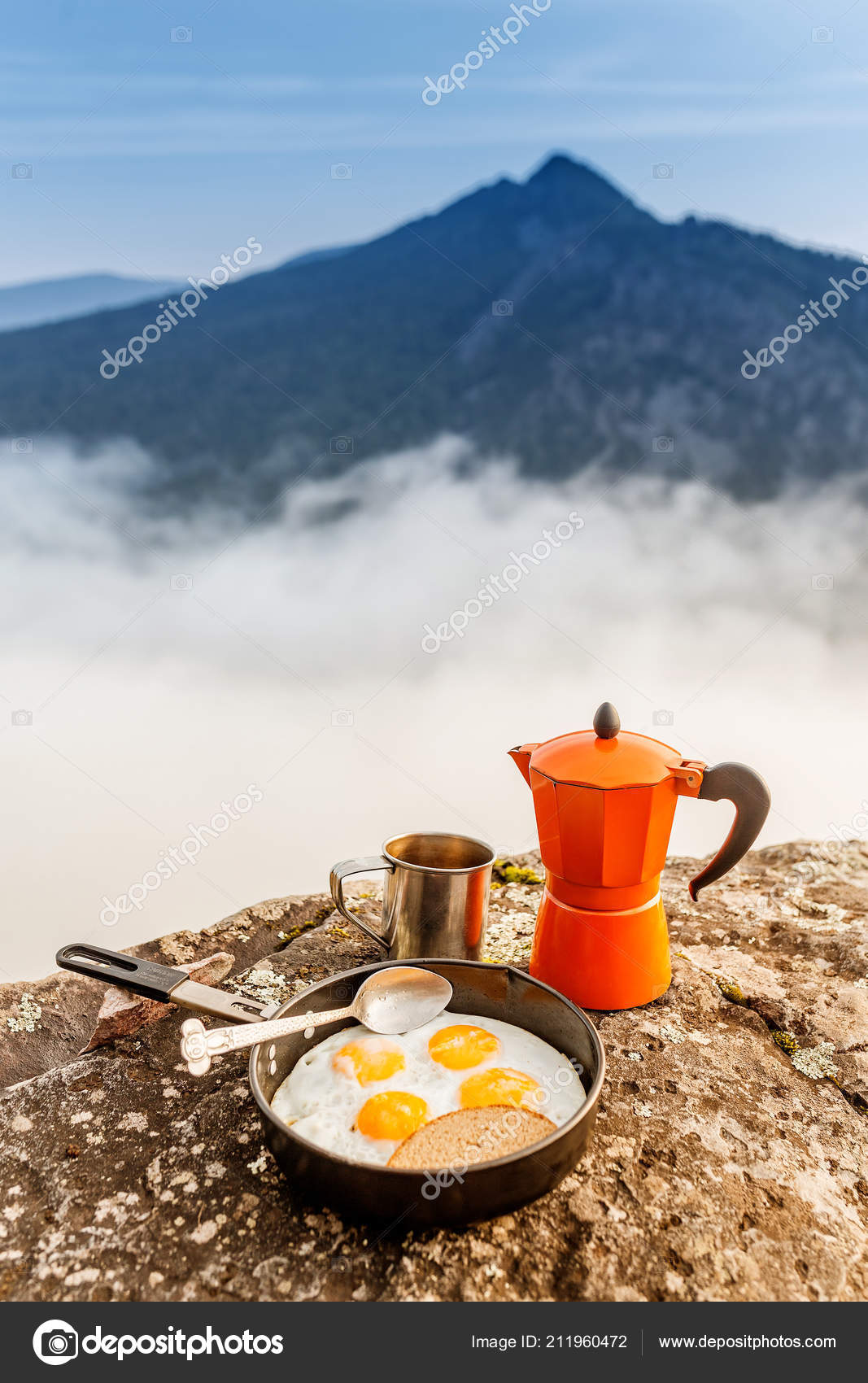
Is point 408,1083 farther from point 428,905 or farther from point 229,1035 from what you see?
point 428,905

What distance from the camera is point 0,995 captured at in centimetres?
153

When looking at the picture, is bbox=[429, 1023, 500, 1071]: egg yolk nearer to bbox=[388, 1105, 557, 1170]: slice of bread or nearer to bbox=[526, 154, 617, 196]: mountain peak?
bbox=[388, 1105, 557, 1170]: slice of bread

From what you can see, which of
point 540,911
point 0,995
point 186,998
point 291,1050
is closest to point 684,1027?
point 540,911

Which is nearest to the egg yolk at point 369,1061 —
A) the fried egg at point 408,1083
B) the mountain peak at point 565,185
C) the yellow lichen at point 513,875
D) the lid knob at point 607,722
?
the fried egg at point 408,1083

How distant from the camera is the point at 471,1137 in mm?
995

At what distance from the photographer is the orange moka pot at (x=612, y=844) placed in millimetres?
1319

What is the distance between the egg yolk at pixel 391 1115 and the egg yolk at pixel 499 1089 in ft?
0.20

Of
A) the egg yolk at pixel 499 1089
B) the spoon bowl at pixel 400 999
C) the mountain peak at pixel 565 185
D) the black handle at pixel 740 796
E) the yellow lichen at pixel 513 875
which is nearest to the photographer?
the egg yolk at pixel 499 1089

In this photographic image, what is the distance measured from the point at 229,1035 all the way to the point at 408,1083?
0.25 m

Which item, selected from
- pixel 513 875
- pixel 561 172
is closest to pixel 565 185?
pixel 561 172

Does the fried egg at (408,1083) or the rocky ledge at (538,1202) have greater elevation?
the fried egg at (408,1083)

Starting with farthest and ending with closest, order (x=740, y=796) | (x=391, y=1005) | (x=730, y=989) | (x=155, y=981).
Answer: (x=730, y=989), (x=740, y=796), (x=391, y=1005), (x=155, y=981)

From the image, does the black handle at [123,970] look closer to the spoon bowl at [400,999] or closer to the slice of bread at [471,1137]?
the spoon bowl at [400,999]
